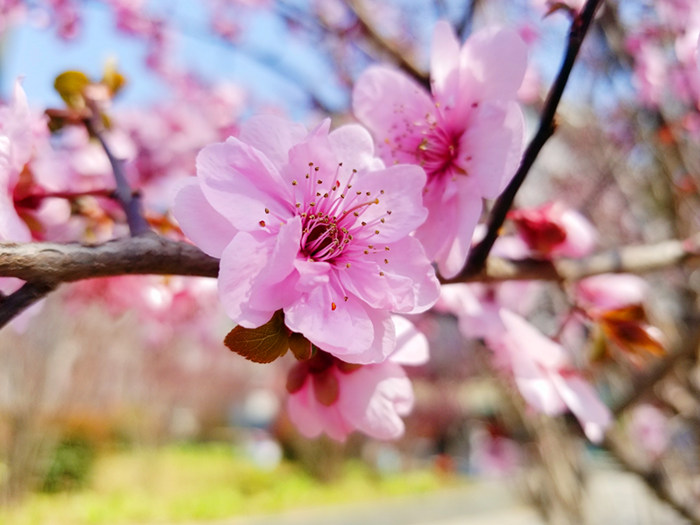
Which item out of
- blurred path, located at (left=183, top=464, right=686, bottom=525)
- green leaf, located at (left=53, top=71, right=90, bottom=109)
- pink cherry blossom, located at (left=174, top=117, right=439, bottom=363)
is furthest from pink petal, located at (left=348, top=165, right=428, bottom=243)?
blurred path, located at (left=183, top=464, right=686, bottom=525)

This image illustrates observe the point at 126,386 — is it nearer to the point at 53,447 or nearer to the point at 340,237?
the point at 53,447

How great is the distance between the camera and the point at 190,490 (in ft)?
23.2

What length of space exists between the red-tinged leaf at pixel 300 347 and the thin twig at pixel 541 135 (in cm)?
19

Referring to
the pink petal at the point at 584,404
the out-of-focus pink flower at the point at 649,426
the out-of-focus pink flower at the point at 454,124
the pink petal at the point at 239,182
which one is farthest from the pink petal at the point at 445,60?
the out-of-focus pink flower at the point at 649,426

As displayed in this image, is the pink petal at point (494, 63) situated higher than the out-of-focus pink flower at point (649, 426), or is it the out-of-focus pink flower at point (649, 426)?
the pink petal at point (494, 63)

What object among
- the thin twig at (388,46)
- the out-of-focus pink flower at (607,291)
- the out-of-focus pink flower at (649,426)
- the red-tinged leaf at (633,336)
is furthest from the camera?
the out-of-focus pink flower at (649,426)

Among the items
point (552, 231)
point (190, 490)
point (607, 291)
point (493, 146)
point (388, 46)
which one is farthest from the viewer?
point (190, 490)

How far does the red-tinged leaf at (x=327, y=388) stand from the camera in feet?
1.99

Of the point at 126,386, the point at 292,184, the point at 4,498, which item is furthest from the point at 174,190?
the point at 126,386

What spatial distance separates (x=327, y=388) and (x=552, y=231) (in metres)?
0.36

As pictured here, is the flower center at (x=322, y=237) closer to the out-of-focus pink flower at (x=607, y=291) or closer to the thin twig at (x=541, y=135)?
the thin twig at (x=541, y=135)

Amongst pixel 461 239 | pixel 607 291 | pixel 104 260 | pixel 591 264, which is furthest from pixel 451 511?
pixel 104 260

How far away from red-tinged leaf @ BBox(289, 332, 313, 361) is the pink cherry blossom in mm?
26

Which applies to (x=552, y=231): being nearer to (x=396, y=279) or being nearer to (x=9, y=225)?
(x=396, y=279)
